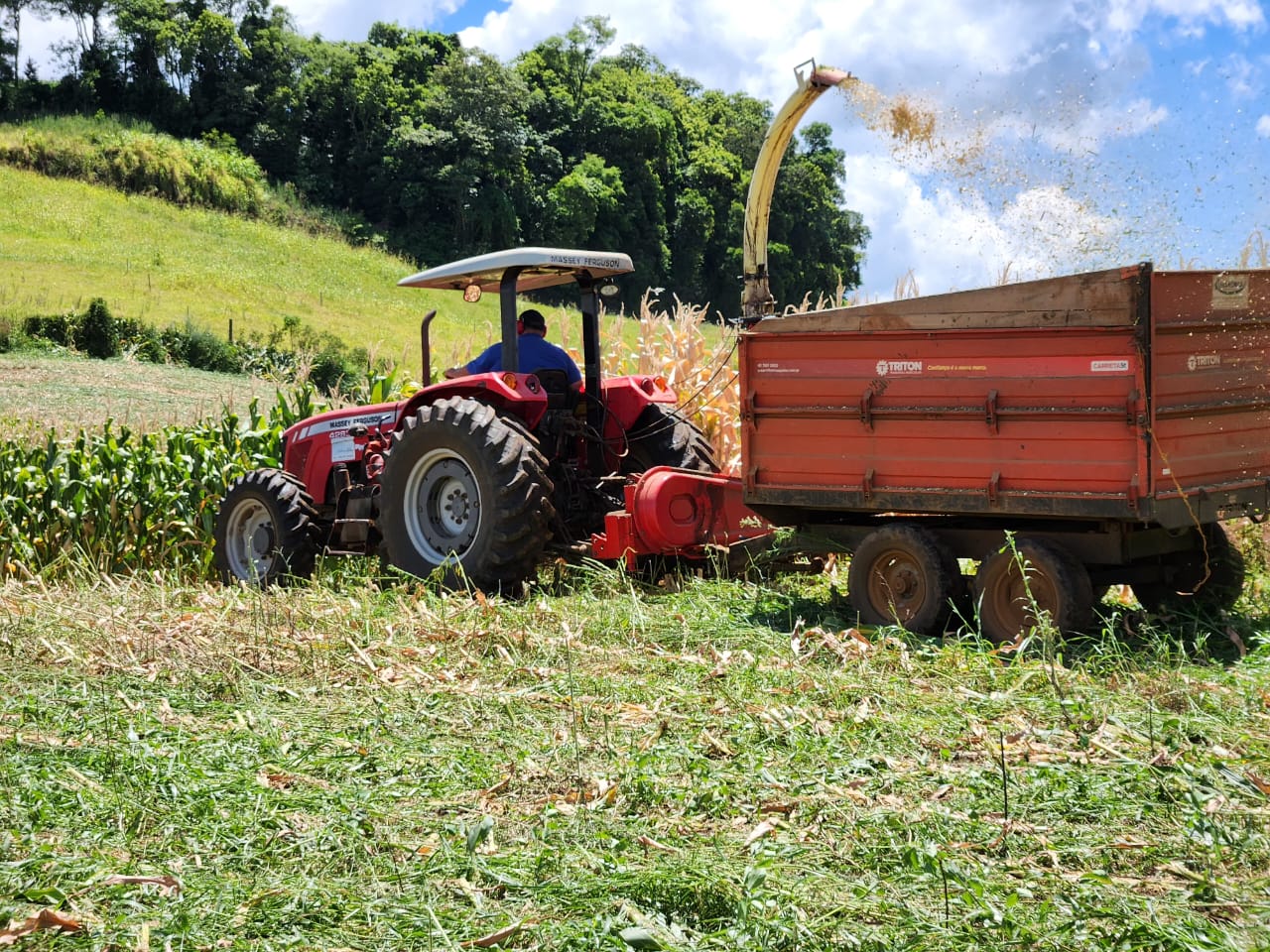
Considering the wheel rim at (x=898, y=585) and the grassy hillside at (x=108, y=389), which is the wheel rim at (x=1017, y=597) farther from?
the grassy hillside at (x=108, y=389)

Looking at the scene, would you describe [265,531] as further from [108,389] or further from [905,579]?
[108,389]

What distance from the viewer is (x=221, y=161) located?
60.0m

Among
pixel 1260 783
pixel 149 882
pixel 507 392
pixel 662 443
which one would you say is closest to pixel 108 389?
pixel 662 443

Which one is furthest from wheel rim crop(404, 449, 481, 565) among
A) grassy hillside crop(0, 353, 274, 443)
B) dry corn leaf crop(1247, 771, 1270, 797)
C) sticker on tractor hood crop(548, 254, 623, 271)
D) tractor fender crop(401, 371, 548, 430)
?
grassy hillside crop(0, 353, 274, 443)

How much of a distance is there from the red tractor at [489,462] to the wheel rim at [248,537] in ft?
0.07

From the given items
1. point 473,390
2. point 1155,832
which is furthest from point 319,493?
point 1155,832

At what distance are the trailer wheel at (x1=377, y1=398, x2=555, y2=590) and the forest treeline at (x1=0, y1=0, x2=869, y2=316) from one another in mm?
53135

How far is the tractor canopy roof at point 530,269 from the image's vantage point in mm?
7977

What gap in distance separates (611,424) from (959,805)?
5.07 metres

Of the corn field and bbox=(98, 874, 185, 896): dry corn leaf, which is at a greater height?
the corn field

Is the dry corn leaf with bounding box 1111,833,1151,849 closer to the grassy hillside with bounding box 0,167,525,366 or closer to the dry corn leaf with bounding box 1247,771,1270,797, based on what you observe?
the dry corn leaf with bounding box 1247,771,1270,797

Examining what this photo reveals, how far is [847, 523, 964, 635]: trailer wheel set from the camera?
648 cm

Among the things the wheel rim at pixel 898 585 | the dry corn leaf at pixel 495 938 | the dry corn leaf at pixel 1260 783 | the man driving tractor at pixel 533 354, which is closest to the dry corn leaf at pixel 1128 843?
the dry corn leaf at pixel 1260 783

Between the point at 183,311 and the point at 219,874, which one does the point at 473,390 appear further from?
the point at 183,311
